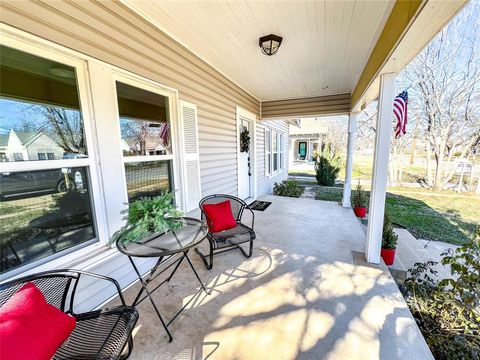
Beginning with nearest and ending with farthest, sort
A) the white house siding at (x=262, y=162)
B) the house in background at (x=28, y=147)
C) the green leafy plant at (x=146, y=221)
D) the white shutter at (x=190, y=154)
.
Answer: the house in background at (x=28, y=147), the green leafy plant at (x=146, y=221), the white shutter at (x=190, y=154), the white house siding at (x=262, y=162)

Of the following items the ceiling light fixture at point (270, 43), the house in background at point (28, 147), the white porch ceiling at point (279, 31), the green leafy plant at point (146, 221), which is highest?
the white porch ceiling at point (279, 31)

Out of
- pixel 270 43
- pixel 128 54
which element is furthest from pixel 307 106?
pixel 128 54

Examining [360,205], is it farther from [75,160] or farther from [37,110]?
[37,110]

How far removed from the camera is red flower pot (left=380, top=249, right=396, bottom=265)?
270cm

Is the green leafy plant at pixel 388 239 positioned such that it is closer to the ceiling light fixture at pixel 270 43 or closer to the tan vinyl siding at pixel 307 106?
the ceiling light fixture at pixel 270 43

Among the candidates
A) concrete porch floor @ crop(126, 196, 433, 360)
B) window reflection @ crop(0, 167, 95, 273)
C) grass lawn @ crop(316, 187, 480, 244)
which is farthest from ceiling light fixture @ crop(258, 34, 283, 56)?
grass lawn @ crop(316, 187, 480, 244)

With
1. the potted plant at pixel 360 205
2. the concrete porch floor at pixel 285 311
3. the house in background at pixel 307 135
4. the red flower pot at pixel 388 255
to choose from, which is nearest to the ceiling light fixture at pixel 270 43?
the concrete porch floor at pixel 285 311

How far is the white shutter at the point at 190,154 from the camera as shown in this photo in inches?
116

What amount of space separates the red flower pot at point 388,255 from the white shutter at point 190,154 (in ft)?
8.75

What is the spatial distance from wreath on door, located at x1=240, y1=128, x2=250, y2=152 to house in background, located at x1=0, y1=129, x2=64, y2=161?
3876mm

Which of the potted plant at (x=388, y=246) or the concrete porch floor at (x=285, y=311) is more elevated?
the potted plant at (x=388, y=246)

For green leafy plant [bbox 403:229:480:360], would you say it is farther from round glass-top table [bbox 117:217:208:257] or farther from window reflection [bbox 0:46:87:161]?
window reflection [bbox 0:46:87:161]

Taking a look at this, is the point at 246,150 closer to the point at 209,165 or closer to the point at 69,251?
the point at 209,165

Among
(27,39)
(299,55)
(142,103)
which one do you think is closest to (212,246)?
(142,103)
